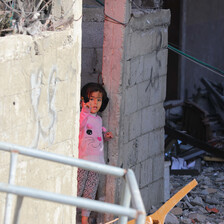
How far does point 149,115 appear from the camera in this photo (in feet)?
25.3

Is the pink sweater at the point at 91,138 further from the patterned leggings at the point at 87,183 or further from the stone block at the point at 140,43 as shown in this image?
the stone block at the point at 140,43

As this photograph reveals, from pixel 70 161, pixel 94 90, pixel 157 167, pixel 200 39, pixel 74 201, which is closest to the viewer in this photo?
pixel 74 201

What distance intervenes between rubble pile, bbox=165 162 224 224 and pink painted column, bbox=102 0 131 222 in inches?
47.4

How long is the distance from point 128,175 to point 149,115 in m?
4.61

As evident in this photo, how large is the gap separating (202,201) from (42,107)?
151 inches

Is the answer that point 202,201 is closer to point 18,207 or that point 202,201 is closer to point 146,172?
point 146,172

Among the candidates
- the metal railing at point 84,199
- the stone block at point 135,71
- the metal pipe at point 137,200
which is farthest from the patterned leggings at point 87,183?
the metal pipe at point 137,200

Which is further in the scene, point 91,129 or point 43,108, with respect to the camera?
point 91,129

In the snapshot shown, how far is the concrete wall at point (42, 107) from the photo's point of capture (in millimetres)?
4730

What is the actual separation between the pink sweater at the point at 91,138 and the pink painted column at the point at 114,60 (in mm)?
143

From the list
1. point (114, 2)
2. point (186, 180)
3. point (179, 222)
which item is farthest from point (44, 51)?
point (186, 180)

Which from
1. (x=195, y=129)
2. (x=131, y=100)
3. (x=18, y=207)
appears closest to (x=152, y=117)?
(x=131, y=100)

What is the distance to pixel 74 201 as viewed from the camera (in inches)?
108

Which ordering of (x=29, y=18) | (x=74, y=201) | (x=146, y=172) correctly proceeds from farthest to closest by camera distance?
(x=146, y=172)
(x=29, y=18)
(x=74, y=201)
